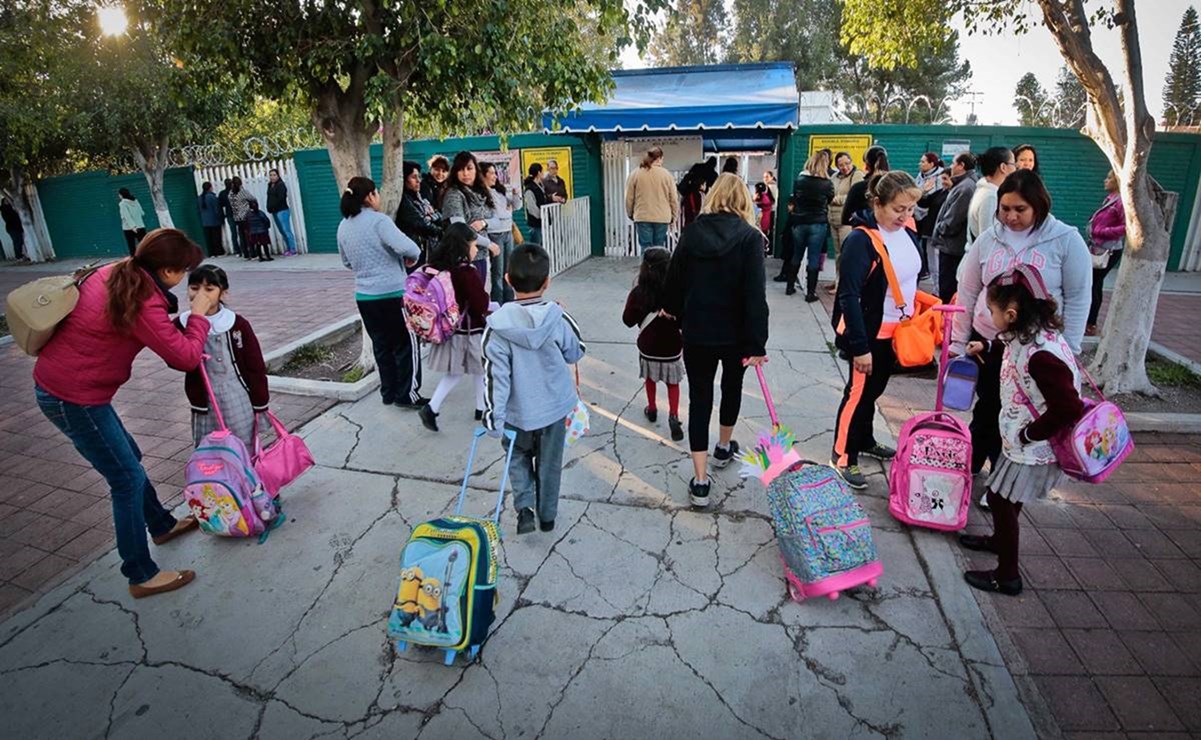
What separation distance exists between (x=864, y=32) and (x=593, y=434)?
488 centimetres

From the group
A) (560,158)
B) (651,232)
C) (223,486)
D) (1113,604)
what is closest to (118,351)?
(223,486)

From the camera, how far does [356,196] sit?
175 inches

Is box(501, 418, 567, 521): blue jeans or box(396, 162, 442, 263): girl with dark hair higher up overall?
box(396, 162, 442, 263): girl with dark hair

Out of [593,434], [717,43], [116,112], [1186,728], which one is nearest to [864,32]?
[593,434]

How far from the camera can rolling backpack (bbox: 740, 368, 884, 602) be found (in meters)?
2.68

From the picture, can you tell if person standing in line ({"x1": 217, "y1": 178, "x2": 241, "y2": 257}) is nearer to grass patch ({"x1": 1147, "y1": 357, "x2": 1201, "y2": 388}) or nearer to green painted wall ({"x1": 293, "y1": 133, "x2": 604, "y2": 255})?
green painted wall ({"x1": 293, "y1": 133, "x2": 604, "y2": 255})

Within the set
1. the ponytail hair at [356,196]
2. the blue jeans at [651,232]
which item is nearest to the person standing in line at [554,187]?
the blue jeans at [651,232]

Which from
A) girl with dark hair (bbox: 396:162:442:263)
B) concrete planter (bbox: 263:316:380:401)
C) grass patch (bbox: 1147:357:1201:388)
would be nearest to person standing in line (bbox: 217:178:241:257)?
concrete planter (bbox: 263:316:380:401)

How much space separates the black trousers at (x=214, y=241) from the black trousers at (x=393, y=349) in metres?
11.0

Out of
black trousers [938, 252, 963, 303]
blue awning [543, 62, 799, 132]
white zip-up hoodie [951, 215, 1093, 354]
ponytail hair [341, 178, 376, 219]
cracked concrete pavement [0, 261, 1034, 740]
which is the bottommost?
cracked concrete pavement [0, 261, 1034, 740]

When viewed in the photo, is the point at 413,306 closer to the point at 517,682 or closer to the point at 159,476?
the point at 159,476

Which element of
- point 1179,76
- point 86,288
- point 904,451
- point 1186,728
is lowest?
point 1186,728

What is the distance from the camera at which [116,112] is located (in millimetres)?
11711

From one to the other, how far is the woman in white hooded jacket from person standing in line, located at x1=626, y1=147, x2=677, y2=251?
4.93m
